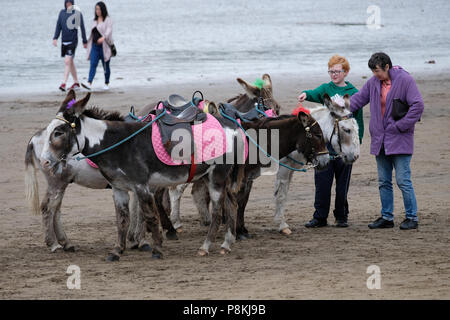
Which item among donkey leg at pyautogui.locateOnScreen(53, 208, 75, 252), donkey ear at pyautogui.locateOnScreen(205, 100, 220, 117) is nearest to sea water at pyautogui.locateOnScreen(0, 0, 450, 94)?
donkey leg at pyautogui.locateOnScreen(53, 208, 75, 252)

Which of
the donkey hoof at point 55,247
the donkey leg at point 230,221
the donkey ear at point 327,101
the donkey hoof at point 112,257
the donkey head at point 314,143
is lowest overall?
the donkey hoof at point 55,247

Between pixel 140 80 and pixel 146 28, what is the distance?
22797mm

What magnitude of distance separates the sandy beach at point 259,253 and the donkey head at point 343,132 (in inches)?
40.7

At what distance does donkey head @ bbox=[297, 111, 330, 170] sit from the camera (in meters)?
9.00

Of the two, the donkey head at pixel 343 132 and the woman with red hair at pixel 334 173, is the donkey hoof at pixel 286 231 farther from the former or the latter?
the donkey head at pixel 343 132

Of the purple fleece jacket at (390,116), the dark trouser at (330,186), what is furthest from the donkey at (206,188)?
the purple fleece jacket at (390,116)

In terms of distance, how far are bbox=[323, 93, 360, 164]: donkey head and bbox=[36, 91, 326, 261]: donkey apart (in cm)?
53

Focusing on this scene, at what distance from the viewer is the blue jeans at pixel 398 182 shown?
31.4ft

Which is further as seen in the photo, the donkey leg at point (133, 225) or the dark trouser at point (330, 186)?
the dark trouser at point (330, 186)

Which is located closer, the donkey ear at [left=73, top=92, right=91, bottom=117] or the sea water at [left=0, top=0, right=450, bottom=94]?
the donkey ear at [left=73, top=92, right=91, bottom=117]

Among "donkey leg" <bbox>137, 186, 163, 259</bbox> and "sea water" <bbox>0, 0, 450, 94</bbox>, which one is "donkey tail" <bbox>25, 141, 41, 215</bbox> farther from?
"sea water" <bbox>0, 0, 450, 94</bbox>

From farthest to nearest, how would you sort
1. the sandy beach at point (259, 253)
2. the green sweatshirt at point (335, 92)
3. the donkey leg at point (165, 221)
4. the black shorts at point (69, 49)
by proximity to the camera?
1. the black shorts at point (69, 49)
2. the green sweatshirt at point (335, 92)
3. the donkey leg at point (165, 221)
4. the sandy beach at point (259, 253)

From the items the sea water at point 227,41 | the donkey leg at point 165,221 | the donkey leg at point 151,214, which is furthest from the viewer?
the sea water at point 227,41
